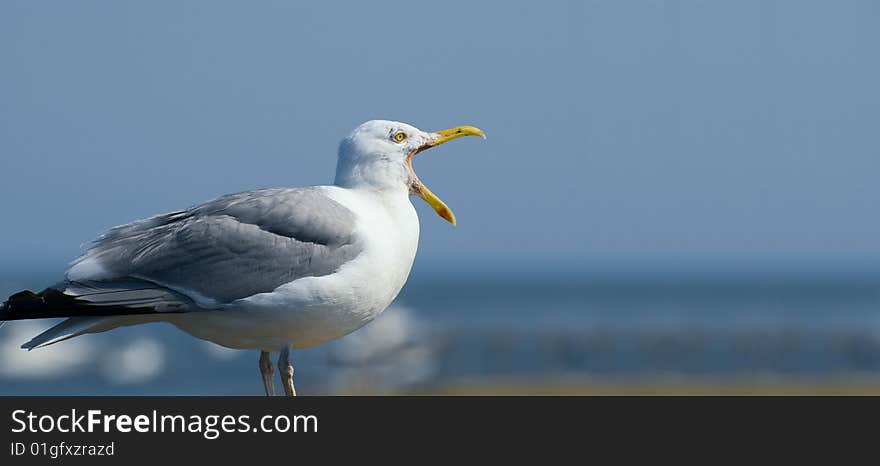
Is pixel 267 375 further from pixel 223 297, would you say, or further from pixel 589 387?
pixel 589 387

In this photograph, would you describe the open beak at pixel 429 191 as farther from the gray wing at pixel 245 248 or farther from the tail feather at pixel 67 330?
the tail feather at pixel 67 330

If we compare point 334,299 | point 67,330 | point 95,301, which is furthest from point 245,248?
point 67,330

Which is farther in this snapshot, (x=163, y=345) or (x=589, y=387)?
(x=163, y=345)

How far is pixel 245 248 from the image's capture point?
4.81 m

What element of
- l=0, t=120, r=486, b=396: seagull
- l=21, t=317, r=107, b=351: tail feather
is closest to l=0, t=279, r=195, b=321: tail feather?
l=0, t=120, r=486, b=396: seagull

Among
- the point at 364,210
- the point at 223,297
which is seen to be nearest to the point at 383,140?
the point at 364,210

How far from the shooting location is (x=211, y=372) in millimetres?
25297

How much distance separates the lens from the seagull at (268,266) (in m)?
4.62

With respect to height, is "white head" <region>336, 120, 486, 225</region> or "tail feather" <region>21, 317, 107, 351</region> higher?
"white head" <region>336, 120, 486, 225</region>

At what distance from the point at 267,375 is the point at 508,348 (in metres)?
16.8

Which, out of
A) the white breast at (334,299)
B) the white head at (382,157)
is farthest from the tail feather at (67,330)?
the white head at (382,157)

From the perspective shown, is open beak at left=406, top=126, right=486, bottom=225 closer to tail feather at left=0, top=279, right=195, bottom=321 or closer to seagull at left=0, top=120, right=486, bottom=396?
seagull at left=0, top=120, right=486, bottom=396

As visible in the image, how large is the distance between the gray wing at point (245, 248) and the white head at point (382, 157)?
20 centimetres

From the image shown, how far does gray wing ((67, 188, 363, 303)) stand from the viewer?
4719 millimetres
